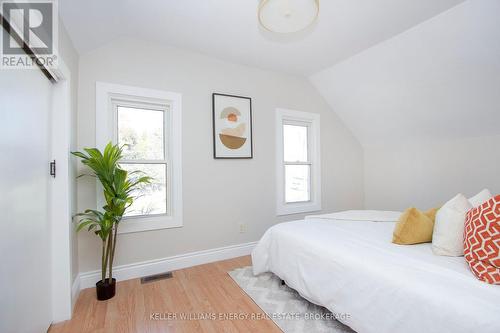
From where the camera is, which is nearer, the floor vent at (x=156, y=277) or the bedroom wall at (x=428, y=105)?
the bedroom wall at (x=428, y=105)

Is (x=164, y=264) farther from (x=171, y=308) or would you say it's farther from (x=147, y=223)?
(x=171, y=308)

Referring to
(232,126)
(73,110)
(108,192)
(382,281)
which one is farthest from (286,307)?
(73,110)

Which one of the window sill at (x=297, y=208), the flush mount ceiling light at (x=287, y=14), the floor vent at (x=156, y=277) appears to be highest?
the flush mount ceiling light at (x=287, y=14)

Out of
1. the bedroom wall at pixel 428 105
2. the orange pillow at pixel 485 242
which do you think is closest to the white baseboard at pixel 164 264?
the orange pillow at pixel 485 242

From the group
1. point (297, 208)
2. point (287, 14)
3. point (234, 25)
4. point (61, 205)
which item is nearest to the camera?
point (287, 14)

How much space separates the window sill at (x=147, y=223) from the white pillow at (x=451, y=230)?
2295mm

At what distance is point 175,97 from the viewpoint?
103 inches

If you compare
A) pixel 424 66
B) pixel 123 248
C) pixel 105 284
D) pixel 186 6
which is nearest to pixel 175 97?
pixel 186 6

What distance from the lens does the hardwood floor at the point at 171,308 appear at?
163 centimetres

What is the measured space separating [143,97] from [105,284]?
1.82 m

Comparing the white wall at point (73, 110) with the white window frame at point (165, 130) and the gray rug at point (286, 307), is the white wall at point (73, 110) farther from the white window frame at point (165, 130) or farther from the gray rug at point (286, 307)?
the gray rug at point (286, 307)

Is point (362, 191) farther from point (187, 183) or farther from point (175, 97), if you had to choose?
point (175, 97)

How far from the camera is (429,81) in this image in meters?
2.69

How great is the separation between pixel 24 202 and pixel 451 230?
2.53 meters
